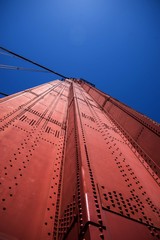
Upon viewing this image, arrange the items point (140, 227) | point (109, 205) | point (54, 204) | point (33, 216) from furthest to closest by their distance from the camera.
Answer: point (54, 204) → point (33, 216) → point (109, 205) → point (140, 227)

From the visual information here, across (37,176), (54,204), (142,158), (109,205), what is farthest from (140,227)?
(142,158)

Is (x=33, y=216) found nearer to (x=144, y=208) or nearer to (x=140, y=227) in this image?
(x=140, y=227)

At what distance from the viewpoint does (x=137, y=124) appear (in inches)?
316

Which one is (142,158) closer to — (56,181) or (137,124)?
(137,124)

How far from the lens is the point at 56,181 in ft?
13.3

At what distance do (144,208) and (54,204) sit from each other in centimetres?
170

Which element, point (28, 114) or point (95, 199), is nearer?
point (95, 199)

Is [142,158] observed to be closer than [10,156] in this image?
No

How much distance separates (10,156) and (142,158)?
4.62 metres

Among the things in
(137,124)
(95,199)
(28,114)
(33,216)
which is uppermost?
(137,124)

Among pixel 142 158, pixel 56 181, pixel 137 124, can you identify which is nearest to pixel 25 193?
pixel 56 181

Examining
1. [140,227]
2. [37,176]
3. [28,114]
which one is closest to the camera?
[140,227]

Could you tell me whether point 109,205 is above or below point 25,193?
above

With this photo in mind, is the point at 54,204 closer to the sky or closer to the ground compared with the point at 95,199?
closer to the ground
